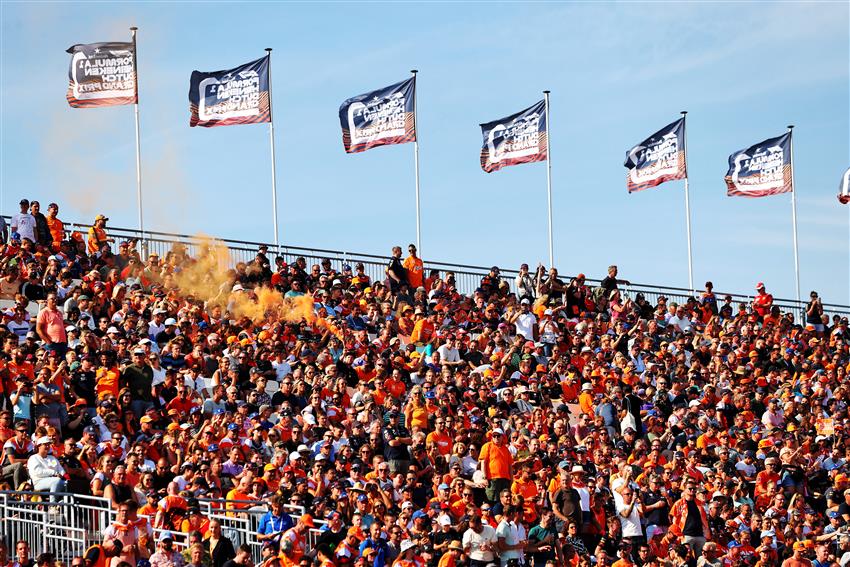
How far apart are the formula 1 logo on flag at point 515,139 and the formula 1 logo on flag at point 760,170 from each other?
527cm

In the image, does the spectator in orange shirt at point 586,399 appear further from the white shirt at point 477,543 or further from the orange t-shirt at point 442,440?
the white shirt at point 477,543

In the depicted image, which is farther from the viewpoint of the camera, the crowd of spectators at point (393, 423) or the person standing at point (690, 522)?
the person standing at point (690, 522)

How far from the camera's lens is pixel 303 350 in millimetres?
24469

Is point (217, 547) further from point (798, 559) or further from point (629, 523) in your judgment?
point (798, 559)

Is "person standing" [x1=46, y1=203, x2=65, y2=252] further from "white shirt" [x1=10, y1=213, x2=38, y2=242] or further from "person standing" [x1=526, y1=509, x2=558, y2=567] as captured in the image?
"person standing" [x1=526, y1=509, x2=558, y2=567]

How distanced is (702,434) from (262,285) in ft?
26.6

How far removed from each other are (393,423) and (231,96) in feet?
43.7

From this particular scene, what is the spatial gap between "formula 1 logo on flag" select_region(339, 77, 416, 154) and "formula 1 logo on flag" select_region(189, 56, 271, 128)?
1878 mm

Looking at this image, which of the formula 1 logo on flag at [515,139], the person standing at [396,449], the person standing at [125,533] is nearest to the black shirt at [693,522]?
the person standing at [396,449]

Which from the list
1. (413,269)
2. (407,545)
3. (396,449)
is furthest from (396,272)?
(407,545)

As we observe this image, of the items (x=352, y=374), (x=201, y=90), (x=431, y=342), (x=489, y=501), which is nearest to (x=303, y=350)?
(x=352, y=374)

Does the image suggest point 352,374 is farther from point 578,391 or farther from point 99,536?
point 99,536

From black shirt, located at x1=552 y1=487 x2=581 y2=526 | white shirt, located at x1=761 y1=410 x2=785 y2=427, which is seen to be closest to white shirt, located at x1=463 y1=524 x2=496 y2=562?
black shirt, located at x1=552 y1=487 x2=581 y2=526

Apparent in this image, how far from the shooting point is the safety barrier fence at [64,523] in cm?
1741
